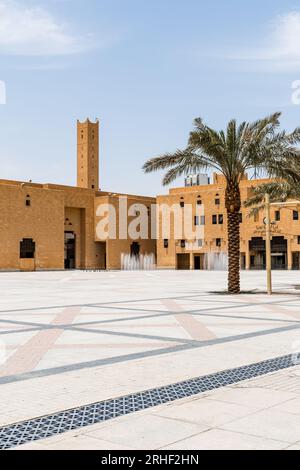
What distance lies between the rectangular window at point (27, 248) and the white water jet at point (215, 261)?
21760 millimetres

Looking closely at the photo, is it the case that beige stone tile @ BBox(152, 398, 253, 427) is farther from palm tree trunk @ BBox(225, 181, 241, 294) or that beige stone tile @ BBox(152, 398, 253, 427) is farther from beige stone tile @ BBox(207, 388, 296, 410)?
palm tree trunk @ BBox(225, 181, 241, 294)

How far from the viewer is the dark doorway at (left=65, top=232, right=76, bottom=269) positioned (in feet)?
265

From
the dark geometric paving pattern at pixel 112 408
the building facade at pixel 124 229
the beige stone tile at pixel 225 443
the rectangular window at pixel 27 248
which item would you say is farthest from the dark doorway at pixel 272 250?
the beige stone tile at pixel 225 443

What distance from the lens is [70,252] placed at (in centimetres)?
8112

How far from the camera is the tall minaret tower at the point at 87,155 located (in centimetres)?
10738

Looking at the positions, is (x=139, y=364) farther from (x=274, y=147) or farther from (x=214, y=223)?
(x=214, y=223)

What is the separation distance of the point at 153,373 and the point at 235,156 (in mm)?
17363

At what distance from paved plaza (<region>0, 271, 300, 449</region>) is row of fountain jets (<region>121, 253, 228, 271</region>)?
58867mm

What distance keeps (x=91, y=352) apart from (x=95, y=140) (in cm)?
10290

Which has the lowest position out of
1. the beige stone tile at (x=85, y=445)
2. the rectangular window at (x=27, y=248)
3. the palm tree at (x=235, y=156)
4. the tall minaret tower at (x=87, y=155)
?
the beige stone tile at (x=85, y=445)

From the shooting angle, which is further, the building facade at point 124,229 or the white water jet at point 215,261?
the white water jet at point 215,261

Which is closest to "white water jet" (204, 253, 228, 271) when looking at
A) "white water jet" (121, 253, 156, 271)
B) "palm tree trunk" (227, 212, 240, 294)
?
"white water jet" (121, 253, 156, 271)

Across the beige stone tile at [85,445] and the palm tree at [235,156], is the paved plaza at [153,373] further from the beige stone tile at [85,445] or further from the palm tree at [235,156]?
the palm tree at [235,156]
